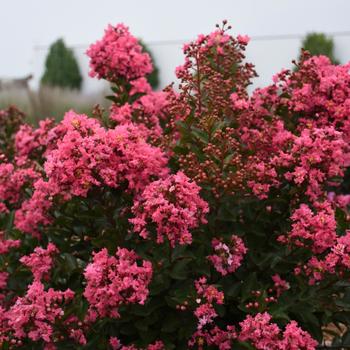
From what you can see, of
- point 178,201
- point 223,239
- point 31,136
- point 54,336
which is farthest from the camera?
point 31,136

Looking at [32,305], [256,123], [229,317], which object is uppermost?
[256,123]

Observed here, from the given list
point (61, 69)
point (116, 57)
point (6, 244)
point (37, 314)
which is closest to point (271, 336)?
point (37, 314)

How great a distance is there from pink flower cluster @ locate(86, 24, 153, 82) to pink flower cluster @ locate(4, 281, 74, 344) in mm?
A: 1305

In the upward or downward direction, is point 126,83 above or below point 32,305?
above

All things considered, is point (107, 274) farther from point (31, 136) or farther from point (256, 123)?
point (31, 136)

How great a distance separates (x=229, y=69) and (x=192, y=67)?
0.27 metres

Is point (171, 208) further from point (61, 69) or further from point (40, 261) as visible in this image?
point (61, 69)

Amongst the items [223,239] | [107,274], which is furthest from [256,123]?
[107,274]

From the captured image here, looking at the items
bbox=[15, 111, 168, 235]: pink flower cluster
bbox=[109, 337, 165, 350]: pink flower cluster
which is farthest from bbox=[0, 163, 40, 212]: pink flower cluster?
bbox=[109, 337, 165, 350]: pink flower cluster

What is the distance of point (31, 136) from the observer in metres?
3.21

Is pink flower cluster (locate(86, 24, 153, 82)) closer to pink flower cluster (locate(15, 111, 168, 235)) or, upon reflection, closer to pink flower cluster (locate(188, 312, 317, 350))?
pink flower cluster (locate(15, 111, 168, 235))

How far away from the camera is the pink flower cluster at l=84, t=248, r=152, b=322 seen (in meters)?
2.01

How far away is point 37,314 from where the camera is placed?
2111 millimetres

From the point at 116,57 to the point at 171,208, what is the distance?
1356 mm
